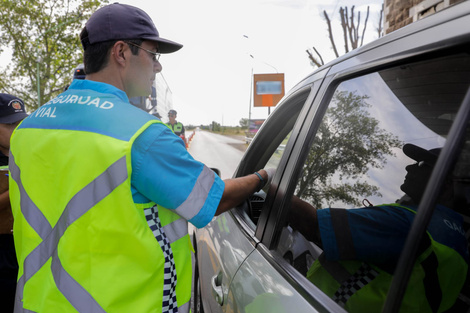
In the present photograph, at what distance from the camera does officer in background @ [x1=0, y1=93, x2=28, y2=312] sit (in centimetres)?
226

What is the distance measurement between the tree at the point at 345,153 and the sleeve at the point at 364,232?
0.18 ft

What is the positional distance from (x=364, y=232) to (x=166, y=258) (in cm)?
65

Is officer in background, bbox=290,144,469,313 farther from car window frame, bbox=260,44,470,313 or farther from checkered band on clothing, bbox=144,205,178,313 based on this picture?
checkered band on clothing, bbox=144,205,178,313

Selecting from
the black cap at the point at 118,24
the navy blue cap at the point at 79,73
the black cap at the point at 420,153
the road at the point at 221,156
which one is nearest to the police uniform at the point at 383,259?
the black cap at the point at 420,153

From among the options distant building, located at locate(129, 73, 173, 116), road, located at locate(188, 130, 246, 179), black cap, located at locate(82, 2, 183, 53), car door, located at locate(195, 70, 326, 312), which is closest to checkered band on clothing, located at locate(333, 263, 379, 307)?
car door, located at locate(195, 70, 326, 312)

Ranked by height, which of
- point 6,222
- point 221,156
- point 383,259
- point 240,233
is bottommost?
point 221,156

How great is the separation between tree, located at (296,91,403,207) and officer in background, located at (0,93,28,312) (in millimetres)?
1788

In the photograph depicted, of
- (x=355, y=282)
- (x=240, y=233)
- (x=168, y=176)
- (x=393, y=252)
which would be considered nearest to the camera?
(x=393, y=252)

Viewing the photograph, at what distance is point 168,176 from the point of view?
1.25 metres

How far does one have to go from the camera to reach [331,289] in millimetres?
1141

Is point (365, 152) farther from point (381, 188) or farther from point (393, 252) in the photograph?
point (393, 252)

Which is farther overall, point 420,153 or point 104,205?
point 104,205

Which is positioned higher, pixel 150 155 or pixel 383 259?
pixel 150 155

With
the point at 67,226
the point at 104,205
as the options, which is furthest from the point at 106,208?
the point at 67,226
